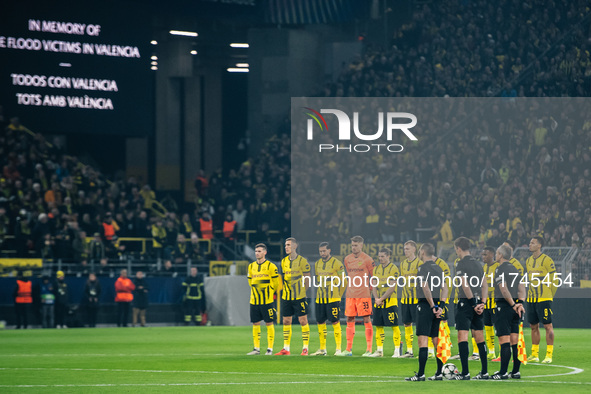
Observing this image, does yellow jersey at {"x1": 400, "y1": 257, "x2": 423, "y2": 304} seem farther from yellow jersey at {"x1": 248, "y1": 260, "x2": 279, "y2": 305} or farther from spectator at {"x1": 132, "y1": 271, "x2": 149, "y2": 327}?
spectator at {"x1": 132, "y1": 271, "x2": 149, "y2": 327}

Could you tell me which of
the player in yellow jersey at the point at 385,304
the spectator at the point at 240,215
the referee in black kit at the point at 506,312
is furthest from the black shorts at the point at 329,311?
the spectator at the point at 240,215

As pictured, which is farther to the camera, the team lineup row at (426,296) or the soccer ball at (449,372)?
the soccer ball at (449,372)

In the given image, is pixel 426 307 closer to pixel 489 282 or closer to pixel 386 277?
pixel 489 282

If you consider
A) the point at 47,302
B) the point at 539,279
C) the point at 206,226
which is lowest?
the point at 47,302

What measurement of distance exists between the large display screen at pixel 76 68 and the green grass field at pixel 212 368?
8.69 m

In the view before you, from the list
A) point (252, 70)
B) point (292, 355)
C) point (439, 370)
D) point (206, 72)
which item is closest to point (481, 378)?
point (439, 370)

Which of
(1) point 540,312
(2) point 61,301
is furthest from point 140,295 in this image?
(1) point 540,312

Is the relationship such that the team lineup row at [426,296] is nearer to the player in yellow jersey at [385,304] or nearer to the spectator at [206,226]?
the player in yellow jersey at [385,304]

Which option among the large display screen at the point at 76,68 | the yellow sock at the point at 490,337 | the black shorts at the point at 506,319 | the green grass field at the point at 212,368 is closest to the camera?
the green grass field at the point at 212,368

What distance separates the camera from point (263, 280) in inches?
797

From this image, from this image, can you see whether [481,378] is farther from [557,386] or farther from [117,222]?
[117,222]

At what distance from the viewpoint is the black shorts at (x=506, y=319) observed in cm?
1473

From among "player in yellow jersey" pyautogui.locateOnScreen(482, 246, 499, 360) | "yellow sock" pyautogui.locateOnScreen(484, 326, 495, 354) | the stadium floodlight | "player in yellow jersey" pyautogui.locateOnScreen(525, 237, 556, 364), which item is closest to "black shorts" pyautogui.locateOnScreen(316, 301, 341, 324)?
"yellow sock" pyautogui.locateOnScreen(484, 326, 495, 354)

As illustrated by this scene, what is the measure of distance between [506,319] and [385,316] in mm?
5335
